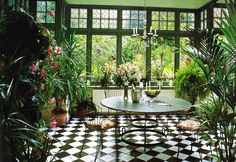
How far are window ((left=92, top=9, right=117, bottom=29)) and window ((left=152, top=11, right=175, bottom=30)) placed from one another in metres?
1.15

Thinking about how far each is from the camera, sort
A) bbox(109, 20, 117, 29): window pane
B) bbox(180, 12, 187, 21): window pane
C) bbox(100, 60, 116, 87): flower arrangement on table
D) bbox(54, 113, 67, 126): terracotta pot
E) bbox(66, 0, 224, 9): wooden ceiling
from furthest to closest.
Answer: bbox(180, 12, 187, 21): window pane < bbox(109, 20, 117, 29): window pane < bbox(100, 60, 116, 87): flower arrangement on table < bbox(66, 0, 224, 9): wooden ceiling < bbox(54, 113, 67, 126): terracotta pot

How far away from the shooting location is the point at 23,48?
245 cm

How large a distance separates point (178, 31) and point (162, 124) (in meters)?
2.91

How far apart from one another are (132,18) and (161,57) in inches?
55.0

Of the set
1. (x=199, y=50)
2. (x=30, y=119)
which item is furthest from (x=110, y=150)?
(x=199, y=50)

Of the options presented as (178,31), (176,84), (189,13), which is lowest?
(176,84)

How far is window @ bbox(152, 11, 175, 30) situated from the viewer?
7.29 meters

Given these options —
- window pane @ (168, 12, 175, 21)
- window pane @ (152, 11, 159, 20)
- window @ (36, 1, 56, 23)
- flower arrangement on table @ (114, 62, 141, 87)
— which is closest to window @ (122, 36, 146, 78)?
window pane @ (152, 11, 159, 20)

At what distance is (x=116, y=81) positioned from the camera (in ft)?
15.1

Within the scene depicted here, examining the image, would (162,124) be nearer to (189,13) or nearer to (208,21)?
(208,21)

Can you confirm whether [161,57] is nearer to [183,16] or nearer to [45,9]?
[183,16]

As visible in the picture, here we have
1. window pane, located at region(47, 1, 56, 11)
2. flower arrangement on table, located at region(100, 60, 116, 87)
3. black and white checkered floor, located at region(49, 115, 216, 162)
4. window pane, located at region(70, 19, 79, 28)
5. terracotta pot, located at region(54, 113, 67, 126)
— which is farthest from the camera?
window pane, located at region(70, 19, 79, 28)

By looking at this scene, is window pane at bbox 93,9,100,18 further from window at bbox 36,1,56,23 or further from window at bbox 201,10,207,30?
window at bbox 201,10,207,30

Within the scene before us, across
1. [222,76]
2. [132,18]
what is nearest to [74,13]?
[132,18]
